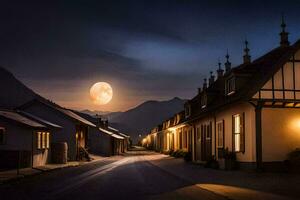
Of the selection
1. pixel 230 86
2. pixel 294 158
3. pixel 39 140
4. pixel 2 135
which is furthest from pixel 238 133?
pixel 39 140

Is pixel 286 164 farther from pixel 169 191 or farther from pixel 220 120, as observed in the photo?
pixel 169 191

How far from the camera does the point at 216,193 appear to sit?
1542 centimetres

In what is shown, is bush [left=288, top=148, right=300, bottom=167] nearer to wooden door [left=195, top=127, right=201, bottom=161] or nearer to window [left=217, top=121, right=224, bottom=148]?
window [left=217, top=121, right=224, bottom=148]

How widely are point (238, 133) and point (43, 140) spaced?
55.3 ft

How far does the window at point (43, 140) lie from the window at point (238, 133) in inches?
601

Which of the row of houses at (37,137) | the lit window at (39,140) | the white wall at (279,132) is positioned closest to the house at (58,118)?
the row of houses at (37,137)

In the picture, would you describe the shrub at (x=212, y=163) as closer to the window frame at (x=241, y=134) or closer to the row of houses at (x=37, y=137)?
the window frame at (x=241, y=134)

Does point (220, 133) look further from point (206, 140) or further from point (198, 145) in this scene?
point (198, 145)

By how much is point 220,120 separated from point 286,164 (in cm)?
762

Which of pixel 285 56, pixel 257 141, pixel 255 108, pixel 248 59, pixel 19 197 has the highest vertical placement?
pixel 248 59

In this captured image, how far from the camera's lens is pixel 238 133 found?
92.0ft

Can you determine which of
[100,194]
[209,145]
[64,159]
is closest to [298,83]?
[209,145]

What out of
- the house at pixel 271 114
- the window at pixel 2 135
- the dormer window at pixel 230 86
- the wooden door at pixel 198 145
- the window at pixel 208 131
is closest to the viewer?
the house at pixel 271 114

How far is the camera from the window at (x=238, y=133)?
88.7 feet
